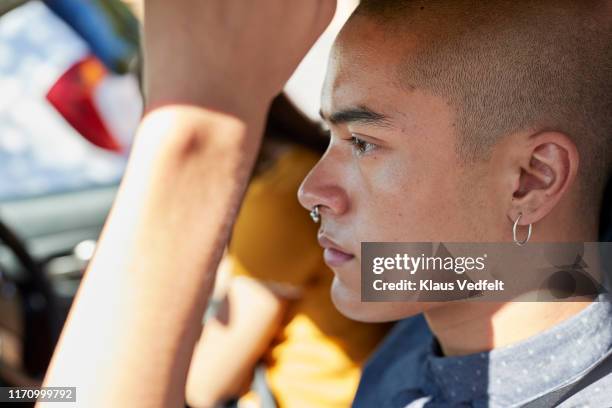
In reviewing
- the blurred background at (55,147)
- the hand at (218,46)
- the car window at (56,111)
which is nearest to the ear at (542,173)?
the hand at (218,46)

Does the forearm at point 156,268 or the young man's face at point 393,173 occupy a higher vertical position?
the young man's face at point 393,173

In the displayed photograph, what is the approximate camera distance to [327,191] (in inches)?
56.7

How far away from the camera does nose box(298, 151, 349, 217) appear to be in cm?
143

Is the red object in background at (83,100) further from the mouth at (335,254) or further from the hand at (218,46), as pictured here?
the hand at (218,46)

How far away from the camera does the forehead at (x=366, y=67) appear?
4.58 ft

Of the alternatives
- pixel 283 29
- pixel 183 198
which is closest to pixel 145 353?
pixel 183 198

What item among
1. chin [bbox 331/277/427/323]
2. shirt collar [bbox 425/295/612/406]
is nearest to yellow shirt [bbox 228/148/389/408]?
chin [bbox 331/277/427/323]

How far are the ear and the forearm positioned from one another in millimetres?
580

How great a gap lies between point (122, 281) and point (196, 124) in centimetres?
21

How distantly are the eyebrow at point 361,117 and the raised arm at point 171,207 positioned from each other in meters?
0.41

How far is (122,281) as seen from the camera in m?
0.97

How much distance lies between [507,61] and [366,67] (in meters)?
0.25

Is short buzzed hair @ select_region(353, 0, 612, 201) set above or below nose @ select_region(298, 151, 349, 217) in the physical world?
above

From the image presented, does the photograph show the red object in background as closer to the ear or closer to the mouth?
the mouth
